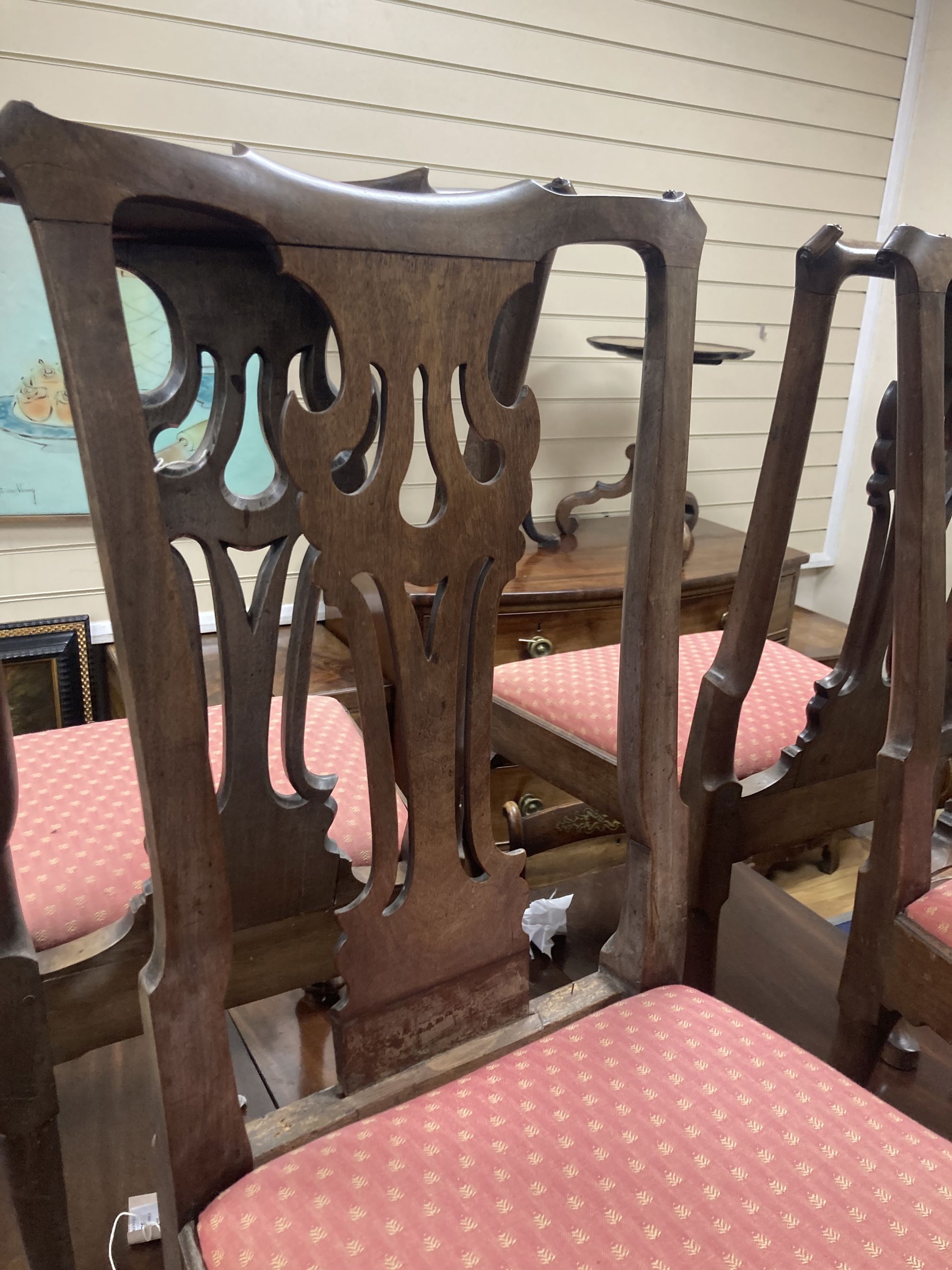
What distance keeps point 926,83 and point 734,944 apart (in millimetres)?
2514

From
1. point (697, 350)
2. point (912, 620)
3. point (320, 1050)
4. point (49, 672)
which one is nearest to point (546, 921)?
point (320, 1050)

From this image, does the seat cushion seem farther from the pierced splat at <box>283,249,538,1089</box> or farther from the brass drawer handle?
the brass drawer handle

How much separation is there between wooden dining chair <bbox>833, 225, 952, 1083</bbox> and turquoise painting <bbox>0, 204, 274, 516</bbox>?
128cm

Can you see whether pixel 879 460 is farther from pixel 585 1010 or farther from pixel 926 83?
pixel 926 83

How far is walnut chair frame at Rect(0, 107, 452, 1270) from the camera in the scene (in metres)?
0.44

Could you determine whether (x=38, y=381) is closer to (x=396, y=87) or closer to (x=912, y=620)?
(x=396, y=87)

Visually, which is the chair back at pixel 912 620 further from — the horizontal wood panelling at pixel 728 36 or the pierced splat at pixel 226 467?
the horizontal wood panelling at pixel 728 36

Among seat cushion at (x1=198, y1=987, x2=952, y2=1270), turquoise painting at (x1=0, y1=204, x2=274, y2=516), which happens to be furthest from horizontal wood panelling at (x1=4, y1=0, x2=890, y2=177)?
seat cushion at (x1=198, y1=987, x2=952, y2=1270)

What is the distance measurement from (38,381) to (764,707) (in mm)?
1491

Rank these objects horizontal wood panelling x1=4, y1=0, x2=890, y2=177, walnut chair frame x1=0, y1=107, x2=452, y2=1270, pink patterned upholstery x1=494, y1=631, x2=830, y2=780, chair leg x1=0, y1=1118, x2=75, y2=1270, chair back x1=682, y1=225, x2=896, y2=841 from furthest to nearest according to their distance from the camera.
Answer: horizontal wood panelling x1=4, y1=0, x2=890, y2=177 < pink patterned upholstery x1=494, y1=631, x2=830, y2=780 < chair back x1=682, y1=225, x2=896, y2=841 < chair leg x1=0, y1=1118, x2=75, y2=1270 < walnut chair frame x1=0, y1=107, x2=452, y2=1270

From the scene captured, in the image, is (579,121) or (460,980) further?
(579,121)

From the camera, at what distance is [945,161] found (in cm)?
252

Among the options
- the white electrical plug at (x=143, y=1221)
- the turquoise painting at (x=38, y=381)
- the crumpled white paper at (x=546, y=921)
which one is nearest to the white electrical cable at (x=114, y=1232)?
the white electrical plug at (x=143, y=1221)

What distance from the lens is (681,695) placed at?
125 cm
